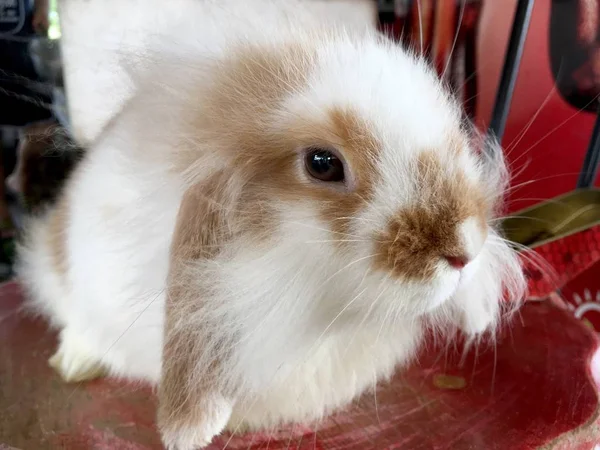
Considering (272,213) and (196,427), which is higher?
(272,213)

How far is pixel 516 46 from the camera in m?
0.73

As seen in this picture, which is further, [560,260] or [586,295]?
[586,295]

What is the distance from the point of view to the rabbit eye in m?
0.44

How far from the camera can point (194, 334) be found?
49 centimetres

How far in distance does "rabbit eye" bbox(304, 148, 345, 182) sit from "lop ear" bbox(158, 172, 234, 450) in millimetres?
76

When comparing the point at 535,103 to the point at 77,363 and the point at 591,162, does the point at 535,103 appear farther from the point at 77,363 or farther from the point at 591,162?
the point at 77,363

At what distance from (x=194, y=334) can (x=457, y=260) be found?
0.25 meters

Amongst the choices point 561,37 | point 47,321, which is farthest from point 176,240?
point 561,37

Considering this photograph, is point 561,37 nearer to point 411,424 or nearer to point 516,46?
point 516,46

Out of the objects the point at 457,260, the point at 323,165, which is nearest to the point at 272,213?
the point at 323,165

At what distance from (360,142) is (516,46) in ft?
1.38

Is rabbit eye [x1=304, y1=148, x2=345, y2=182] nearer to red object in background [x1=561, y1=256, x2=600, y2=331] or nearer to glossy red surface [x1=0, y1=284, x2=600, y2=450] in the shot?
glossy red surface [x1=0, y1=284, x2=600, y2=450]

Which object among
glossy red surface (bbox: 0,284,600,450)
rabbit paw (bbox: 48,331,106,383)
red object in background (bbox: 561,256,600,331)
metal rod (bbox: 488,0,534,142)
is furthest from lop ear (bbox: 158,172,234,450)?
red object in background (bbox: 561,256,600,331)

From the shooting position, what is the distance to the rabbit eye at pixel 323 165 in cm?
44
